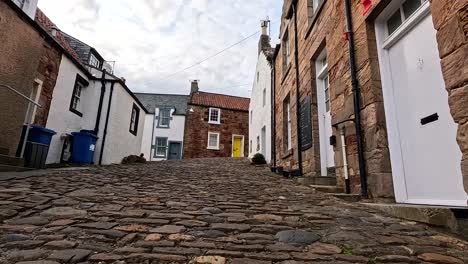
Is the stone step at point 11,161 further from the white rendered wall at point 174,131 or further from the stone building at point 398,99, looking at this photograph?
the white rendered wall at point 174,131

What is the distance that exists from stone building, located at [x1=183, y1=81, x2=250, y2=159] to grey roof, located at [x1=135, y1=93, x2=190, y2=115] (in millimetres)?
1589

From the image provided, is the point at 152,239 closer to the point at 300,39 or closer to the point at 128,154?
the point at 300,39

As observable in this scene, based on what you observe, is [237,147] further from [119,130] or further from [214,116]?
[119,130]

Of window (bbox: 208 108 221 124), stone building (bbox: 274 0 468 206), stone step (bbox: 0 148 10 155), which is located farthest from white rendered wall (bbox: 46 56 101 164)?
window (bbox: 208 108 221 124)

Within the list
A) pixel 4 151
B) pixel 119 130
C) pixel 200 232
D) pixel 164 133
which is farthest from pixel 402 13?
pixel 164 133

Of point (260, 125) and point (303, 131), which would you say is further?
point (260, 125)

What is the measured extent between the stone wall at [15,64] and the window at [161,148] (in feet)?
55.3

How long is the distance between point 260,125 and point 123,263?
1348cm

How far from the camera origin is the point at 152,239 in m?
2.42

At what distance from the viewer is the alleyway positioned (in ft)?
6.91

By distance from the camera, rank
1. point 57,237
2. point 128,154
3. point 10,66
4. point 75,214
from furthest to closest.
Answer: point 128,154
point 10,66
point 75,214
point 57,237

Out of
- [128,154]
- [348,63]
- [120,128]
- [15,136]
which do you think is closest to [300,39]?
[348,63]

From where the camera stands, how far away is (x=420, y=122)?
3459mm

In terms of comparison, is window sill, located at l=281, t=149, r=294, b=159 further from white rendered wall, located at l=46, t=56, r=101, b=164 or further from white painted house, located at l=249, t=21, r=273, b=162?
white rendered wall, located at l=46, t=56, r=101, b=164
